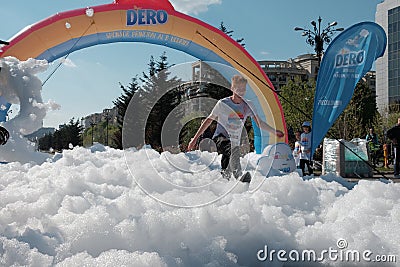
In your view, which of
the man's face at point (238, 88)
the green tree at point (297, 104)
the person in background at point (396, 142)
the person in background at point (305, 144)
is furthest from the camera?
the green tree at point (297, 104)

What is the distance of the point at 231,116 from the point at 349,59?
362cm

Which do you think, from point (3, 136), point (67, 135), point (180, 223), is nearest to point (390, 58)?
point (67, 135)

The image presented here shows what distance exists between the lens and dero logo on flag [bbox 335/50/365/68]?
7457 millimetres

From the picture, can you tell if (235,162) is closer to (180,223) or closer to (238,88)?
(238,88)

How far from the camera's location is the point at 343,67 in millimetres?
7570

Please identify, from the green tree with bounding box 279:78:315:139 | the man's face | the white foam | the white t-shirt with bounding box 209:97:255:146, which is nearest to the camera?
the white foam

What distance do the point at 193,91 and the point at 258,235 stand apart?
529cm

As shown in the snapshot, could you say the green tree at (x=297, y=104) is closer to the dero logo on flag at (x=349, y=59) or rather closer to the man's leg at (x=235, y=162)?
the dero logo on flag at (x=349, y=59)

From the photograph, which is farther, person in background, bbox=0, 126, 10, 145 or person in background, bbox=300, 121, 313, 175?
person in background, bbox=300, 121, 313, 175

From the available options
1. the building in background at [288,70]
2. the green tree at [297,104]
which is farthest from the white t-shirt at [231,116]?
the building in background at [288,70]

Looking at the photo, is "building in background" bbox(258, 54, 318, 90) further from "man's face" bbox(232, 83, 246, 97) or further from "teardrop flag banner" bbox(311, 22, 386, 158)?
"man's face" bbox(232, 83, 246, 97)

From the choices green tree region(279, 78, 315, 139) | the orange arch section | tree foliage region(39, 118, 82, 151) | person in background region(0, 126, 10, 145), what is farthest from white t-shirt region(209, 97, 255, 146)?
tree foliage region(39, 118, 82, 151)

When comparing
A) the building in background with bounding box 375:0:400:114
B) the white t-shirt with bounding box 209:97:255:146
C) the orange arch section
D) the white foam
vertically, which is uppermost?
the building in background with bounding box 375:0:400:114

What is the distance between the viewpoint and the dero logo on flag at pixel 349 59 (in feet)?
24.5
